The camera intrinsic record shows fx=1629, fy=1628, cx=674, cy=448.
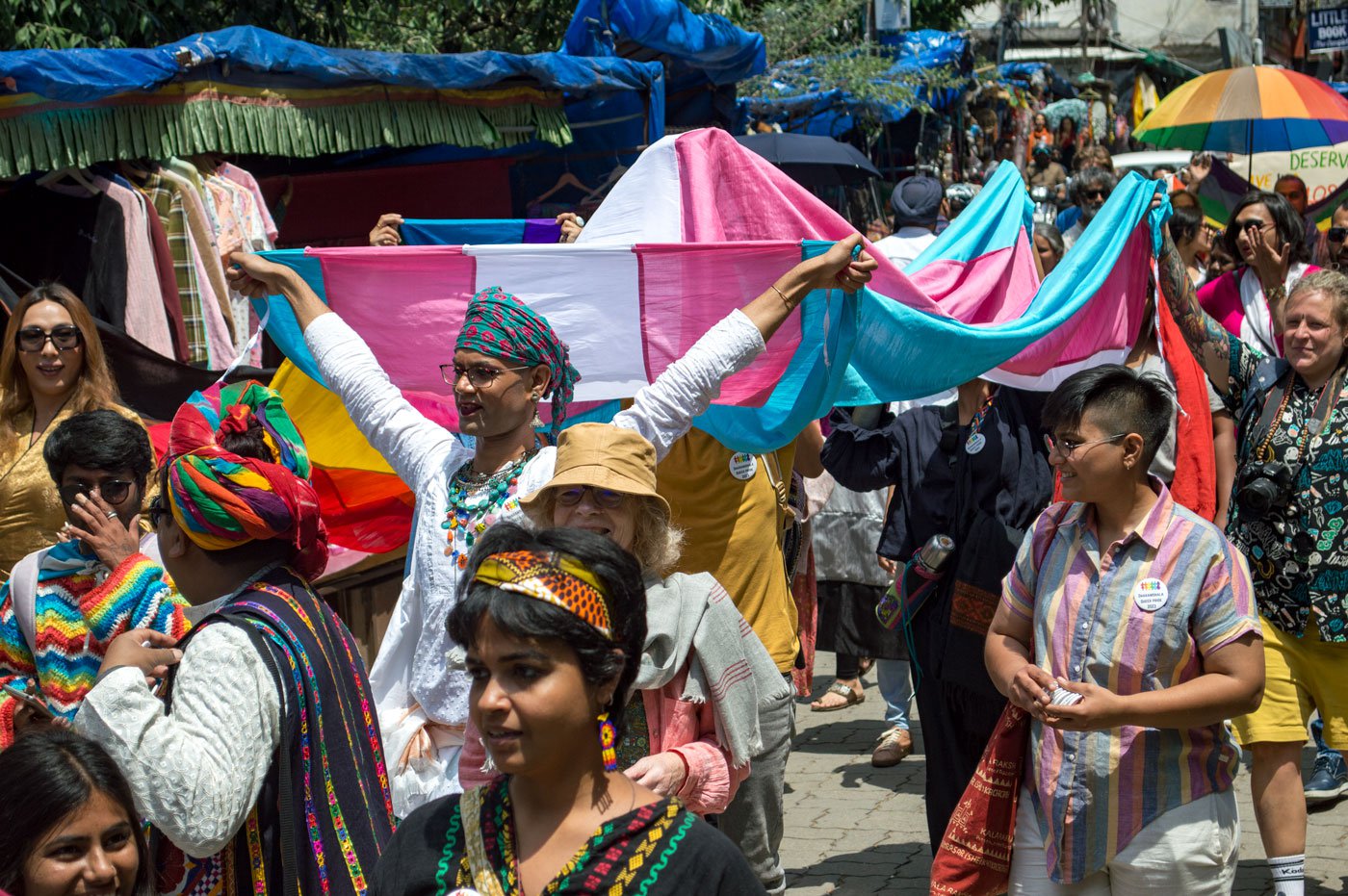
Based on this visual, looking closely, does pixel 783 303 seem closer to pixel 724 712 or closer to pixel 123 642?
pixel 724 712

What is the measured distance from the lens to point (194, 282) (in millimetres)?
7480

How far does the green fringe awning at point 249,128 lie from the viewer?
256 inches

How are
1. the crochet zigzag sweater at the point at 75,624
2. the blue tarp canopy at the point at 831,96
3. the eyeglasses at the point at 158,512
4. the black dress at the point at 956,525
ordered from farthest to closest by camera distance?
the blue tarp canopy at the point at 831,96
the black dress at the point at 956,525
the crochet zigzag sweater at the point at 75,624
the eyeglasses at the point at 158,512

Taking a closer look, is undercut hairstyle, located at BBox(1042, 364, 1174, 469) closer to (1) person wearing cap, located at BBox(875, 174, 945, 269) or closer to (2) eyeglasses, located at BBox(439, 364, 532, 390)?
(2) eyeglasses, located at BBox(439, 364, 532, 390)

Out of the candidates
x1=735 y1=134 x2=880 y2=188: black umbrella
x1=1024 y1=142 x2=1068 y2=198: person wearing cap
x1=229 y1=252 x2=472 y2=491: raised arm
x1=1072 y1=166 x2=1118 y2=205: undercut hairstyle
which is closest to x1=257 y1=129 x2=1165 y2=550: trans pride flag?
x1=229 y1=252 x2=472 y2=491: raised arm

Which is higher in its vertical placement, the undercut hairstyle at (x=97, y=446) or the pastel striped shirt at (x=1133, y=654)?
the undercut hairstyle at (x=97, y=446)

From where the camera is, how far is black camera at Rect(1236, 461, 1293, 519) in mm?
4914

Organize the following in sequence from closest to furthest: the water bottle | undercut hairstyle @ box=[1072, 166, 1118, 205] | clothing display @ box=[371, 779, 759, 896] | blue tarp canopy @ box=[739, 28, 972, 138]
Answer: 1. clothing display @ box=[371, 779, 759, 896]
2. the water bottle
3. undercut hairstyle @ box=[1072, 166, 1118, 205]
4. blue tarp canopy @ box=[739, 28, 972, 138]

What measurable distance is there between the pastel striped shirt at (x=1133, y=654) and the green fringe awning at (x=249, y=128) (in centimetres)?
459

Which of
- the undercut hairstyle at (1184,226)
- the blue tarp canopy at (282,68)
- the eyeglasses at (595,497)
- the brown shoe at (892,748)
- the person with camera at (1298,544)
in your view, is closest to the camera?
the eyeglasses at (595,497)

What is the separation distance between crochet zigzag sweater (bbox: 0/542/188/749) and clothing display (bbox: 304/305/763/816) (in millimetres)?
507

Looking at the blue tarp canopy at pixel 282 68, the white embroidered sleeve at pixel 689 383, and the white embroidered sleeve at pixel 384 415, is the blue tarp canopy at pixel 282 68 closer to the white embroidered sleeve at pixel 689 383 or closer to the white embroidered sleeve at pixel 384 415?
the white embroidered sleeve at pixel 384 415

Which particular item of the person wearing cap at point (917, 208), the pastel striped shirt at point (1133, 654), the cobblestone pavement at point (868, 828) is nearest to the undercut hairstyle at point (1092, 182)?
the person wearing cap at point (917, 208)

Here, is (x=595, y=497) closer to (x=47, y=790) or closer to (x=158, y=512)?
(x=158, y=512)
